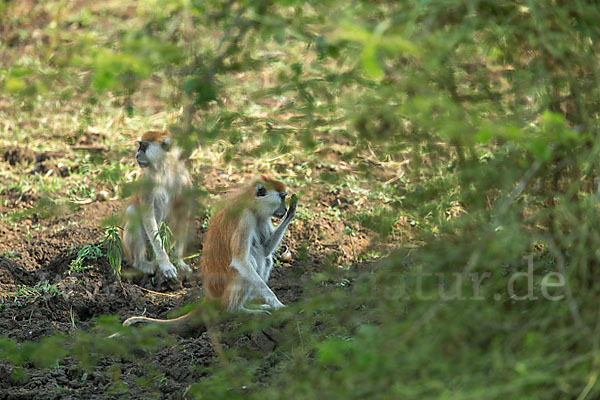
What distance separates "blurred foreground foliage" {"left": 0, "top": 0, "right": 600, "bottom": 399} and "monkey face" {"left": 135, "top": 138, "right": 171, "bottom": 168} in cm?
375

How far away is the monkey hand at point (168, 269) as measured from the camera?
22.9 ft

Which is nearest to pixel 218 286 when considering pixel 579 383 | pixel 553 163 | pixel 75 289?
pixel 75 289

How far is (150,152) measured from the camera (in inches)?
298

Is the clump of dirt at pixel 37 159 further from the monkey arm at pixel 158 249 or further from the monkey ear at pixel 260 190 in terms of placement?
the monkey ear at pixel 260 190

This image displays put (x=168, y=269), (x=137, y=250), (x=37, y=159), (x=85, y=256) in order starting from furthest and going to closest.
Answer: (x=37, y=159) → (x=137, y=250) → (x=168, y=269) → (x=85, y=256)

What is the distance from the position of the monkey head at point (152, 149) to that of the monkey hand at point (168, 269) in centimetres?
101

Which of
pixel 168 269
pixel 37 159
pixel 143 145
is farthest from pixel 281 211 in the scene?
pixel 37 159

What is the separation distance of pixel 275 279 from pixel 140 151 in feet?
6.37

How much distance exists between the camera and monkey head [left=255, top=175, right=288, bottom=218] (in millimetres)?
6398

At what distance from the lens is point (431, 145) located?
12.1 ft

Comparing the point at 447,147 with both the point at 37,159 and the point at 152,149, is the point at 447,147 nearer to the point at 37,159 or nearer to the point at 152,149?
the point at 152,149

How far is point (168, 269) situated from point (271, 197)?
127cm

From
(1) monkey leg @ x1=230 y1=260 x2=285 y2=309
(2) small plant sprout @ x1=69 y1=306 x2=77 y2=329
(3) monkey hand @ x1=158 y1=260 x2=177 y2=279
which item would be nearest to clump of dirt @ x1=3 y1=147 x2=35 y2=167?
(3) monkey hand @ x1=158 y1=260 x2=177 y2=279

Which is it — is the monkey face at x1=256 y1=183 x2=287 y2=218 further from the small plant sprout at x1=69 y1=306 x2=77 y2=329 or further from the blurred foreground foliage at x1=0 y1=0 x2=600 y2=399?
the blurred foreground foliage at x1=0 y1=0 x2=600 y2=399
